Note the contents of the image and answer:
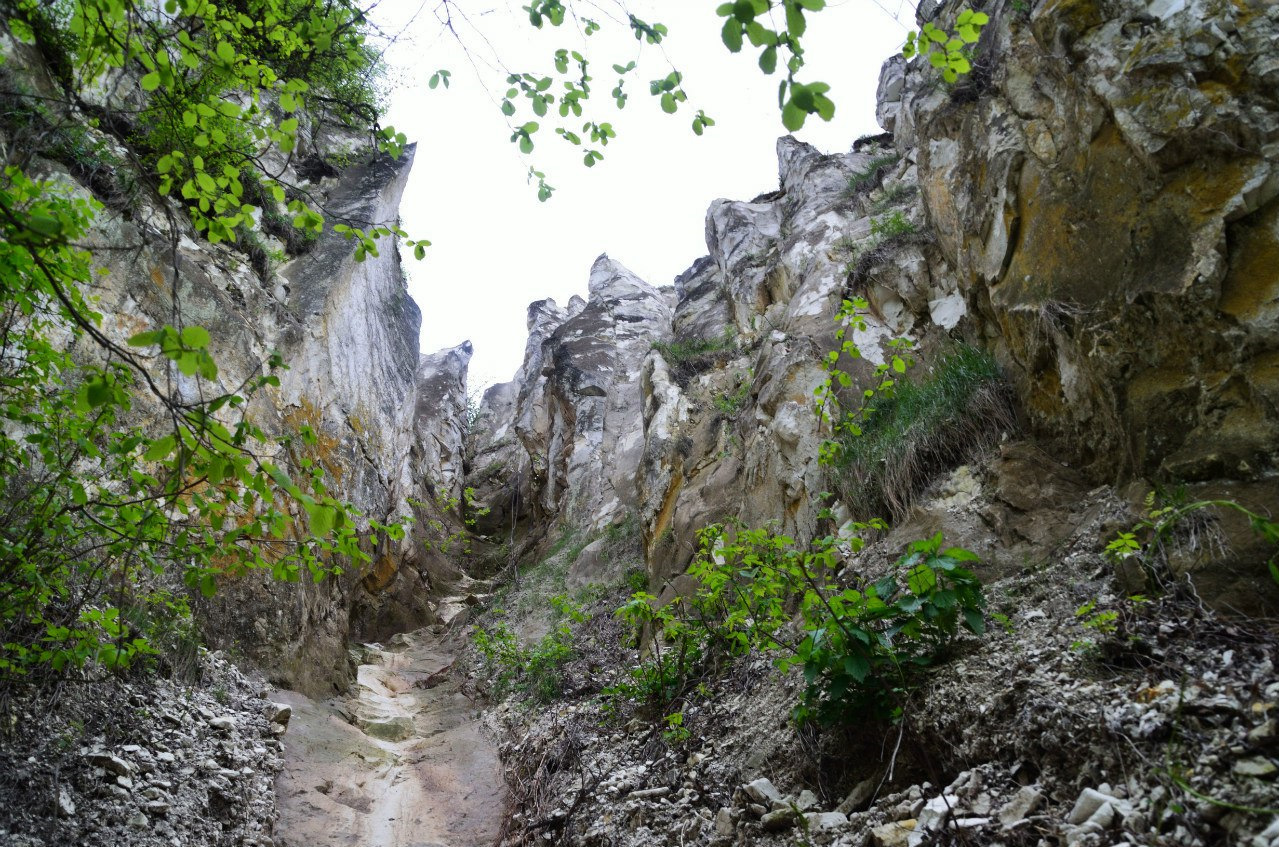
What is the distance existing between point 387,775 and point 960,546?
5234 mm

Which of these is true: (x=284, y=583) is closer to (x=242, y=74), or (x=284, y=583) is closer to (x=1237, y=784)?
(x=242, y=74)

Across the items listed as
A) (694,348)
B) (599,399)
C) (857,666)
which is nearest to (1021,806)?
(857,666)

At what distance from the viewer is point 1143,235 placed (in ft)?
11.7

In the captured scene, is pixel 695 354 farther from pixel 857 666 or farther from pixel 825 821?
pixel 825 821

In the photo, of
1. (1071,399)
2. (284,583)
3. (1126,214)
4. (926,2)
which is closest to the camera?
(1126,214)

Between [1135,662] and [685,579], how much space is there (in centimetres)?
581

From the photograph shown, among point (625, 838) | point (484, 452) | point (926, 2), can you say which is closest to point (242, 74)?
point (625, 838)

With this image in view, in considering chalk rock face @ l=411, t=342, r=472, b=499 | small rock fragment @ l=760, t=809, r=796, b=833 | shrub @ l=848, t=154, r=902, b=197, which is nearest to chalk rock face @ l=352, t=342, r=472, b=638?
chalk rock face @ l=411, t=342, r=472, b=499

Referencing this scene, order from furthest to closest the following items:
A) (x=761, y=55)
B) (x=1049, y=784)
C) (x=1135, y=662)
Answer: (x=1135, y=662)
(x=1049, y=784)
(x=761, y=55)

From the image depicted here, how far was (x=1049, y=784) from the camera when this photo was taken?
2.36m

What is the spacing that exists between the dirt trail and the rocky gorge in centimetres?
4

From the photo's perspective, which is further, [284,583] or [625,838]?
[284,583]

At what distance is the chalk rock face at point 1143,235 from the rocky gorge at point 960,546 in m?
0.02

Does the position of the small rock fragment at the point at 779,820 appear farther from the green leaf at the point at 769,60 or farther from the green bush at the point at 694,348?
the green bush at the point at 694,348
